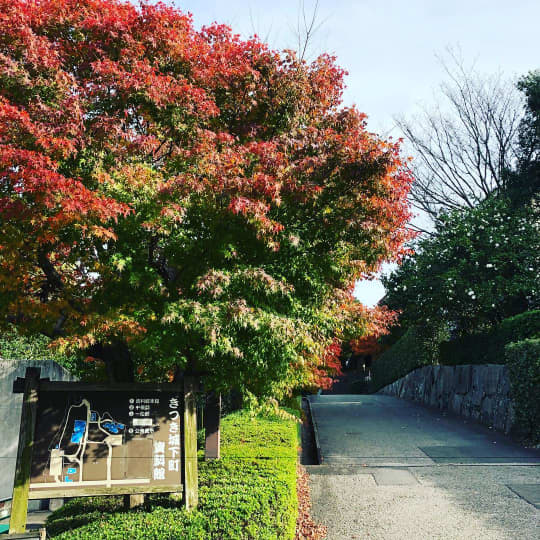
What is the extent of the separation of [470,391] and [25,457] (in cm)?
1386

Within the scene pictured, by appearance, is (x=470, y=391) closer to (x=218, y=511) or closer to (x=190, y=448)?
(x=190, y=448)

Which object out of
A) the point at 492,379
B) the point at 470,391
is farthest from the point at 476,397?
the point at 492,379

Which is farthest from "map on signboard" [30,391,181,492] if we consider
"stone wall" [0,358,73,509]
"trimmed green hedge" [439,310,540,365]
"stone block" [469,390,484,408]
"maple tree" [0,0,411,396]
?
"stone block" [469,390,484,408]

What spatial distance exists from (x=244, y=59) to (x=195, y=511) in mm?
5986

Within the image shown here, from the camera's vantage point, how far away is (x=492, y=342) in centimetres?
1481

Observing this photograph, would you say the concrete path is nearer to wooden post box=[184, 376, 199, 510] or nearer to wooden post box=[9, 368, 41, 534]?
Answer: wooden post box=[184, 376, 199, 510]

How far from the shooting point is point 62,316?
229 inches

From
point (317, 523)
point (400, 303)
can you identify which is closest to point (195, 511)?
point (317, 523)

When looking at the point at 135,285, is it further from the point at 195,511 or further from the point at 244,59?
the point at 244,59

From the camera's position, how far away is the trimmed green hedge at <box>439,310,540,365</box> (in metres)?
13.1

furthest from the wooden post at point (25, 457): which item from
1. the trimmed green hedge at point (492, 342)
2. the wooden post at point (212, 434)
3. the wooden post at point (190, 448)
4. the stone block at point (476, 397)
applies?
the stone block at point (476, 397)

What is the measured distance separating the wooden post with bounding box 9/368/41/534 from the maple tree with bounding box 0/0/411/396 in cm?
63

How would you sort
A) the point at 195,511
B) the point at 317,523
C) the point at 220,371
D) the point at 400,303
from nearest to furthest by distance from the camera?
the point at 195,511 < the point at 220,371 < the point at 317,523 < the point at 400,303

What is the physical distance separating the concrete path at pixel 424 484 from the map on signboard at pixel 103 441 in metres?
2.33
